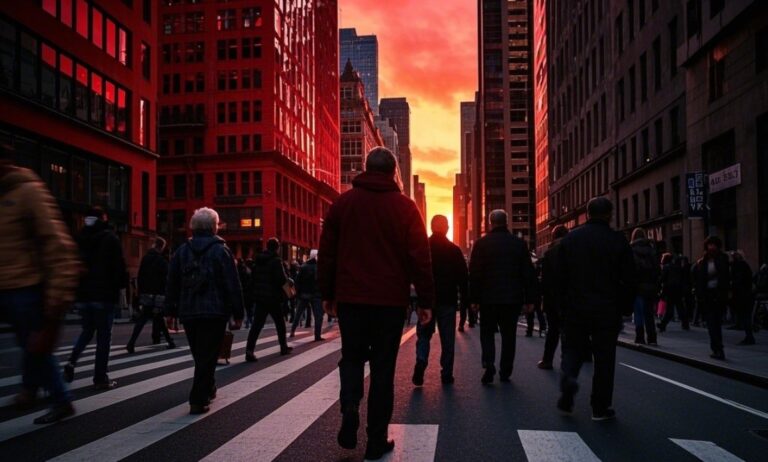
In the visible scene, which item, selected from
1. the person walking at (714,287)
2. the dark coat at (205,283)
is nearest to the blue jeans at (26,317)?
the dark coat at (205,283)

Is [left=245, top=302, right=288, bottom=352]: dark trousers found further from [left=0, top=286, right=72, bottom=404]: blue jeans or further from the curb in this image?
the curb

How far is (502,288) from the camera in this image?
846 centimetres

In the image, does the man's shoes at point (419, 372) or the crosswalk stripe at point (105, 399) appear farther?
the man's shoes at point (419, 372)

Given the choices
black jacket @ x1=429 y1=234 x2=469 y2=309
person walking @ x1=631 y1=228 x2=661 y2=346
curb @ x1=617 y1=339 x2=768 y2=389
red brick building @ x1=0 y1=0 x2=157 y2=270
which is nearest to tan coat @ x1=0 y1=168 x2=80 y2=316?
black jacket @ x1=429 y1=234 x2=469 y2=309

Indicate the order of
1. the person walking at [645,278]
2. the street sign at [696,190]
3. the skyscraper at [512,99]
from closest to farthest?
the person walking at [645,278]
the street sign at [696,190]
the skyscraper at [512,99]

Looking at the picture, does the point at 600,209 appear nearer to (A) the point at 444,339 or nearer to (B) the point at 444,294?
(B) the point at 444,294

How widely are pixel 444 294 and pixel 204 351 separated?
3.22m

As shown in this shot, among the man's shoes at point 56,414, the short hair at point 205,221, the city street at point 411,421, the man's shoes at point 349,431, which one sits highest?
the short hair at point 205,221

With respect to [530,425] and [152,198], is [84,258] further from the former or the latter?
[152,198]

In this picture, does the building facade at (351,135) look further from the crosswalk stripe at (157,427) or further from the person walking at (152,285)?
the crosswalk stripe at (157,427)

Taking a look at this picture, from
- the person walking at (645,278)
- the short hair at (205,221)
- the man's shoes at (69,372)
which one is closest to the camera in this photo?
the short hair at (205,221)

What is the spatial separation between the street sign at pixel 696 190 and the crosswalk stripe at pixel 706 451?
888 inches

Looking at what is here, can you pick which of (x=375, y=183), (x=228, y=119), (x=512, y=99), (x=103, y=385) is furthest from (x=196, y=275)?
(x=512, y=99)

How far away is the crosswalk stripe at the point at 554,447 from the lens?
189 inches
